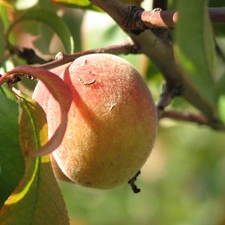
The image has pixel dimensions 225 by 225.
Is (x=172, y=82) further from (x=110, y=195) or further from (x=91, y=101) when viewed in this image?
(x=110, y=195)

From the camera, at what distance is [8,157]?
3.37 feet

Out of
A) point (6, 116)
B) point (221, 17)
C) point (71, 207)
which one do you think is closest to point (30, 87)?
point (6, 116)

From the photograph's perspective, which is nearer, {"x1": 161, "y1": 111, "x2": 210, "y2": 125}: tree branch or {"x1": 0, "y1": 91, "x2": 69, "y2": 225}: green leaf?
{"x1": 0, "y1": 91, "x2": 69, "y2": 225}: green leaf

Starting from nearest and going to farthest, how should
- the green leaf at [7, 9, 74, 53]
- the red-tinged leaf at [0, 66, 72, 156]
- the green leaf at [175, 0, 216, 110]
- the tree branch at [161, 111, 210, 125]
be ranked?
the green leaf at [175, 0, 216, 110] < the red-tinged leaf at [0, 66, 72, 156] < the green leaf at [7, 9, 74, 53] < the tree branch at [161, 111, 210, 125]

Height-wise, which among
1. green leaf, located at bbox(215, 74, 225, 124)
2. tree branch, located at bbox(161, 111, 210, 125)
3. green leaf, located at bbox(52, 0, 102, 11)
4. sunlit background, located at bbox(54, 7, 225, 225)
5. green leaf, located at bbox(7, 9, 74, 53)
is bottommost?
sunlit background, located at bbox(54, 7, 225, 225)

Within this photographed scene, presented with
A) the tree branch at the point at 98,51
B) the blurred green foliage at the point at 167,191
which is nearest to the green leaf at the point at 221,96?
the tree branch at the point at 98,51

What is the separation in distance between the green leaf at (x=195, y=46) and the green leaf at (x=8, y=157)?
0.40m

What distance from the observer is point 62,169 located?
3.50 ft

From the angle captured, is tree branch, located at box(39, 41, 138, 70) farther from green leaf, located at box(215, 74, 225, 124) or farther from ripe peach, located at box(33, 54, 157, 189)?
green leaf, located at box(215, 74, 225, 124)

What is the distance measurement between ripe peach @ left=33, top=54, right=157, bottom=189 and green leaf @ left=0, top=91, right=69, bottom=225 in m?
0.05

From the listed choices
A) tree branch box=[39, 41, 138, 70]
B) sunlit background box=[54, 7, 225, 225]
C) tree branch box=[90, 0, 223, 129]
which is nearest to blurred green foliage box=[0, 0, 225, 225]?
sunlit background box=[54, 7, 225, 225]

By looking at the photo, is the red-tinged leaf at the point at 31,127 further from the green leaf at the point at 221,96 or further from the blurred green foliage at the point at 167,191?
the blurred green foliage at the point at 167,191

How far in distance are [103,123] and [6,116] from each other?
0.19m

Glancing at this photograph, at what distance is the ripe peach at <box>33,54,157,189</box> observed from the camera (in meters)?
1.00
